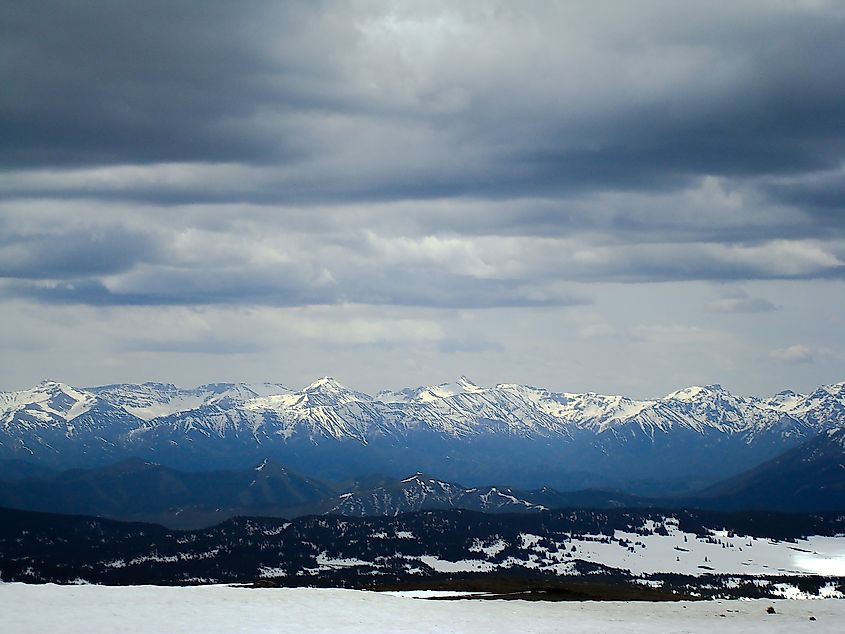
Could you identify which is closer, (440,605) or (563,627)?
(563,627)

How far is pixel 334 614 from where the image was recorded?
6269 centimetres

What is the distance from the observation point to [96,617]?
59.0m

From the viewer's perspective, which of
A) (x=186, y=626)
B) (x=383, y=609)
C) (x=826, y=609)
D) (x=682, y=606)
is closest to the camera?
(x=186, y=626)

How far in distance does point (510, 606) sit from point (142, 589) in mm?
25301

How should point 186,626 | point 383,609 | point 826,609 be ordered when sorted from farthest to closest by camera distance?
1. point 826,609
2. point 383,609
3. point 186,626

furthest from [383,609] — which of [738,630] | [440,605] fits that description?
[738,630]

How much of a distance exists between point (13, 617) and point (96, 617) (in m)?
4.57

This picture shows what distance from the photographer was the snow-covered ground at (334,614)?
190ft

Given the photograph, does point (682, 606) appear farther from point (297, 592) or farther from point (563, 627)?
point (297, 592)

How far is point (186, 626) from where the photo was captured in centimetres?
5719

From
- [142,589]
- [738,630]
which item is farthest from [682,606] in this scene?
[142,589]

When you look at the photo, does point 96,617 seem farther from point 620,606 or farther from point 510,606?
point 620,606

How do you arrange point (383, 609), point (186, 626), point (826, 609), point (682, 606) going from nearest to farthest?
point (186, 626) → point (383, 609) → point (826, 609) → point (682, 606)

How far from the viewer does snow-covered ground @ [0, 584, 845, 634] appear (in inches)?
2286
